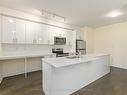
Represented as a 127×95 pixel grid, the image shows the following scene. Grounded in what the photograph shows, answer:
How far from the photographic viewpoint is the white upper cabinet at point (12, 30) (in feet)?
9.89

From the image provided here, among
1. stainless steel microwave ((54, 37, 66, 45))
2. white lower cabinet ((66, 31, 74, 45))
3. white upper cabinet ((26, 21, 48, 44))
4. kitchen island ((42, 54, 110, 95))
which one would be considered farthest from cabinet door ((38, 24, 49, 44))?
kitchen island ((42, 54, 110, 95))

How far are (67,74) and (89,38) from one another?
4.24m

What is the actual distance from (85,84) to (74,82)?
57cm

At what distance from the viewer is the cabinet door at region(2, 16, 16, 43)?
299 cm

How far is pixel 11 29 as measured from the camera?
314cm

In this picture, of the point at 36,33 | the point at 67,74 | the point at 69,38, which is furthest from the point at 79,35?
the point at 67,74

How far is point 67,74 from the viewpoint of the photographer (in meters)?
2.11

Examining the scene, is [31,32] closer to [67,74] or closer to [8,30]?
[8,30]

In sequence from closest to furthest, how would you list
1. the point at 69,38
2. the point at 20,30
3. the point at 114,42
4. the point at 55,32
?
the point at 20,30 → the point at 55,32 → the point at 114,42 → the point at 69,38

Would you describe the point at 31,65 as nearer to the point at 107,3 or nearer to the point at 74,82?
the point at 74,82

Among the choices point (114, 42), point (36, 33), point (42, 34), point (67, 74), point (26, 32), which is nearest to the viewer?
point (67, 74)

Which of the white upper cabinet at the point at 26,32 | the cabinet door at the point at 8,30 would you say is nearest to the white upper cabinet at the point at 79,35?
the white upper cabinet at the point at 26,32

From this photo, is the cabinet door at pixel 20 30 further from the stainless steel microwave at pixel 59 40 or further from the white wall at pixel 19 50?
the stainless steel microwave at pixel 59 40

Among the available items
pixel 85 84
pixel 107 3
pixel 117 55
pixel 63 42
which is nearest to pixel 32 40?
pixel 63 42
